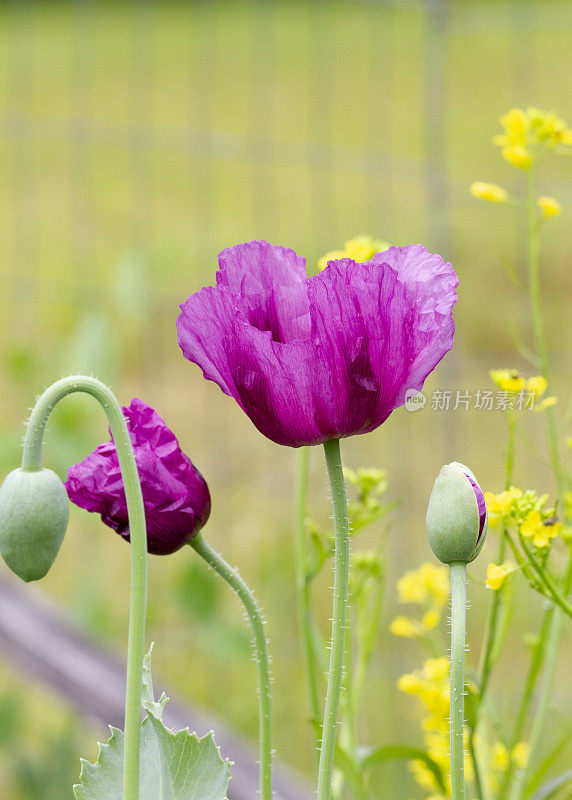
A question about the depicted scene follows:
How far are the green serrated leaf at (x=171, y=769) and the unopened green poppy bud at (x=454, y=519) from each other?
76 millimetres

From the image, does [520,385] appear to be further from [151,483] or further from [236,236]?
[236,236]

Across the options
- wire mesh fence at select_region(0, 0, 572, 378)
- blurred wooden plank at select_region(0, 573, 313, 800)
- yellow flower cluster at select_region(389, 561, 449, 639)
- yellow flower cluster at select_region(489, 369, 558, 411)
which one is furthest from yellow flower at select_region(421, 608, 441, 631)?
wire mesh fence at select_region(0, 0, 572, 378)

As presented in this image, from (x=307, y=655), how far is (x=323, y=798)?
12 centimetres

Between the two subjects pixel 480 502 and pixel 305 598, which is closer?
pixel 480 502

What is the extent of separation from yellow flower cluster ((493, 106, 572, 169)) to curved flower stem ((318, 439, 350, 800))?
22cm

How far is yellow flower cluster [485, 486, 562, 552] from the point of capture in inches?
12.9

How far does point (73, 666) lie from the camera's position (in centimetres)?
85

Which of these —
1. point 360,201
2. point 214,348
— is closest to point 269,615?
point 214,348

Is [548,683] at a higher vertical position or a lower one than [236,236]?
lower

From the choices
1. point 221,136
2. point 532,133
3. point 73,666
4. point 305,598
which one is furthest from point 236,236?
point 305,598

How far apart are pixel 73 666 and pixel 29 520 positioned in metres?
0.62

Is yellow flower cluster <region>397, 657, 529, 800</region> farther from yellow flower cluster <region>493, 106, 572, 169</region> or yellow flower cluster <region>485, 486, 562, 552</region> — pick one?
yellow flower cluster <region>493, 106, 572, 169</region>

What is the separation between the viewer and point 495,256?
310cm

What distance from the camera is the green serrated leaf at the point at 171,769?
28 centimetres
